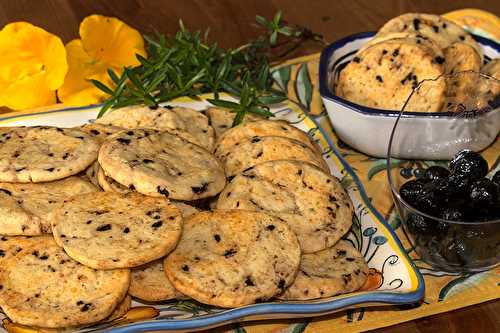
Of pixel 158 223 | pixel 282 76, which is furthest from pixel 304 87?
pixel 158 223

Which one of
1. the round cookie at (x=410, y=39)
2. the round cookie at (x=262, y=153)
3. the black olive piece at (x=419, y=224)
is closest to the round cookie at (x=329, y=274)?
the black olive piece at (x=419, y=224)

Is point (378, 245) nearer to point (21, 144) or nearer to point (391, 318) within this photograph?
point (391, 318)

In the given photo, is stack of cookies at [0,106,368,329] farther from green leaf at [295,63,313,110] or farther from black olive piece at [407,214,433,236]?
green leaf at [295,63,313,110]

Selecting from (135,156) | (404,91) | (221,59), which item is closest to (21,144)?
(135,156)

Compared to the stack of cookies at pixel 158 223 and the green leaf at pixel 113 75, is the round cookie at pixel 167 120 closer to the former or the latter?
the stack of cookies at pixel 158 223

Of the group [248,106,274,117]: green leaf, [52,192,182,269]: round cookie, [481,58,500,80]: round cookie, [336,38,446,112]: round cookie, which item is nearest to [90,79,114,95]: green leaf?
[248,106,274,117]: green leaf
